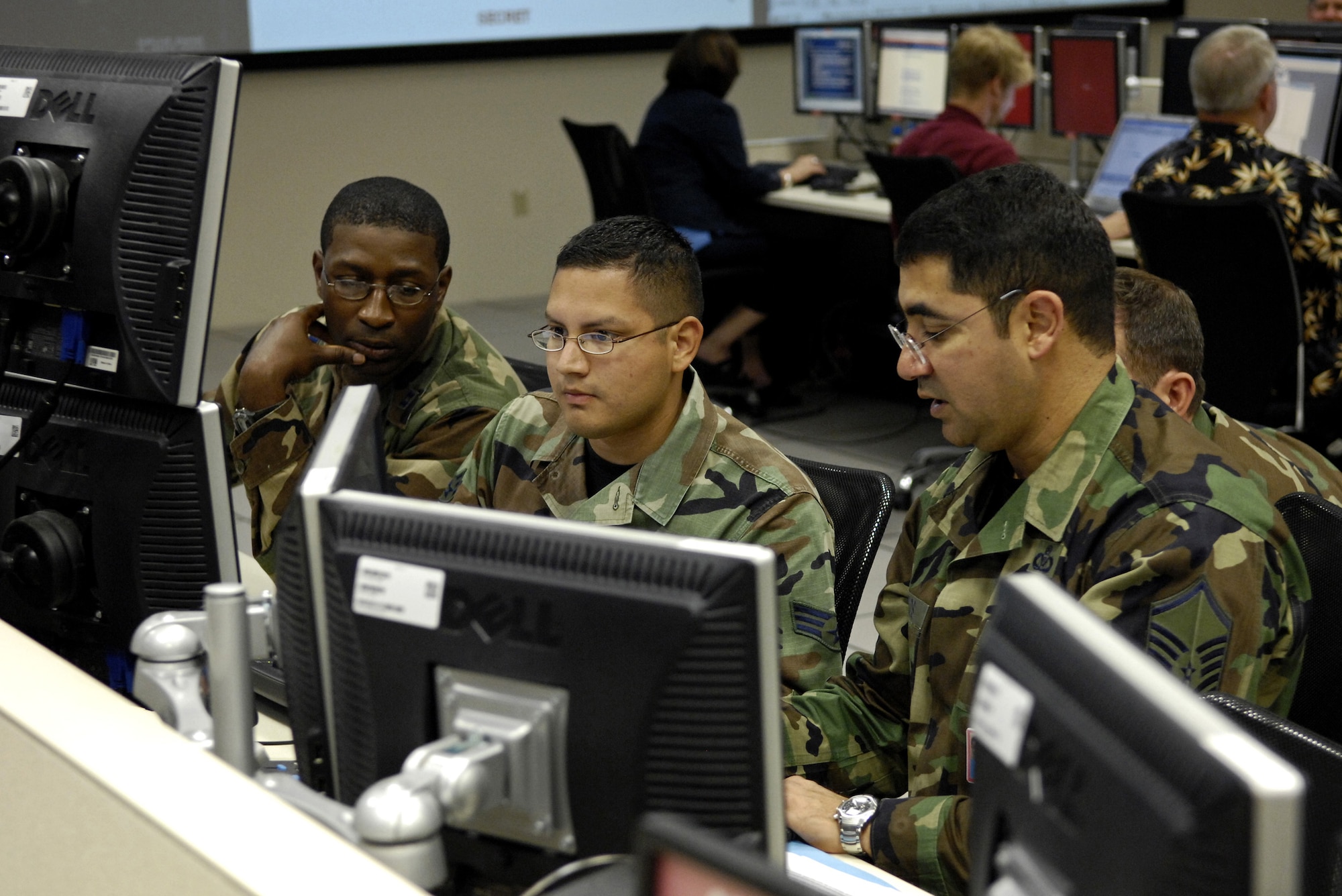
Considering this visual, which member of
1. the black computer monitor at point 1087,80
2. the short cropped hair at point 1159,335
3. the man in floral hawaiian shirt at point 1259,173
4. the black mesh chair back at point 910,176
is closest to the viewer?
the short cropped hair at point 1159,335

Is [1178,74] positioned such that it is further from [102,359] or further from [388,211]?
[102,359]

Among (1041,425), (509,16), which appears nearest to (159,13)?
(509,16)

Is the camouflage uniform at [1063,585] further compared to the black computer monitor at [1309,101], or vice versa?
the black computer monitor at [1309,101]

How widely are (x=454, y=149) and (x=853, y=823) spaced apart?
517 cm

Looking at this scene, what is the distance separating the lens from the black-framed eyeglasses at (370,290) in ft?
6.46

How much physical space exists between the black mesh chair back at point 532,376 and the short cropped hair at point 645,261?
1.51 feet

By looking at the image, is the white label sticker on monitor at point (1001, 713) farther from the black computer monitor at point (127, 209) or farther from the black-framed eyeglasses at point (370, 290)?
the black-framed eyeglasses at point (370, 290)

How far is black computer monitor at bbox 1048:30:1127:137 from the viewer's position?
469 centimetres

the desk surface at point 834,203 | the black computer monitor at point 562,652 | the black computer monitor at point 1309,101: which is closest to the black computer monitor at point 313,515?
the black computer monitor at point 562,652

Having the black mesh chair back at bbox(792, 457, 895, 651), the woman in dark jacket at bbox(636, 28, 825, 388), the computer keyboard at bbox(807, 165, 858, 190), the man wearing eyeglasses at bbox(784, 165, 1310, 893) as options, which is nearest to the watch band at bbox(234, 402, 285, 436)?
the black mesh chair back at bbox(792, 457, 895, 651)

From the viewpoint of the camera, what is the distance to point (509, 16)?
20.0ft

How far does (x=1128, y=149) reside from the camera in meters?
4.39

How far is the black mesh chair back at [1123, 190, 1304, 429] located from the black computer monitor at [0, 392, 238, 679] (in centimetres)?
223

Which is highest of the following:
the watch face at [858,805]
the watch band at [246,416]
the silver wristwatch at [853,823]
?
the watch band at [246,416]
